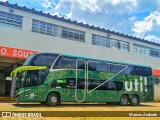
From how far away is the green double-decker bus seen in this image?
17156 mm

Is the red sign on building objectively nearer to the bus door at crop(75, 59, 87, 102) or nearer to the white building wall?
the white building wall

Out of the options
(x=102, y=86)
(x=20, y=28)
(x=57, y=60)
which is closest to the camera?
(x=57, y=60)

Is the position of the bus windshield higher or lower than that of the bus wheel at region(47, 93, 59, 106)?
higher

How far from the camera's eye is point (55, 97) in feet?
Result: 59.2

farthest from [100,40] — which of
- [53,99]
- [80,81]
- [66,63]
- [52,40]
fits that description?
[53,99]

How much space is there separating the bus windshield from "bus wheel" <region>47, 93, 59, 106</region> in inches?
50.9

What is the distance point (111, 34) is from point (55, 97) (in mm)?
18030

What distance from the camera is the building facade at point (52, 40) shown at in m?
24.4

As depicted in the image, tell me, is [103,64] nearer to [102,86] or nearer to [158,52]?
[102,86]

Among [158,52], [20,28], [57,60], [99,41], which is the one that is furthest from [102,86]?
[158,52]

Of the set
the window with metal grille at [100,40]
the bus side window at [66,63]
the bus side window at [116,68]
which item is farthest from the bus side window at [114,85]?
the window with metal grille at [100,40]

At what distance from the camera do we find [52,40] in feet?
88.5

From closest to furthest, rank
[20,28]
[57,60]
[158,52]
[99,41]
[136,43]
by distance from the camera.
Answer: [57,60]
[20,28]
[99,41]
[136,43]
[158,52]

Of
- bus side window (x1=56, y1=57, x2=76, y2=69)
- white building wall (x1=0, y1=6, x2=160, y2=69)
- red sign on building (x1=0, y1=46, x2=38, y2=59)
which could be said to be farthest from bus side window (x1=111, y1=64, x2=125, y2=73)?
red sign on building (x1=0, y1=46, x2=38, y2=59)
